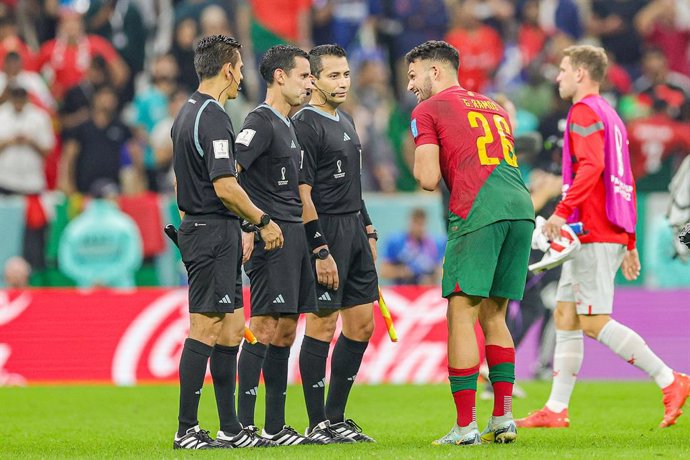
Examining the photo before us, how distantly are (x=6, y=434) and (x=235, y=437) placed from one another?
7.42 feet

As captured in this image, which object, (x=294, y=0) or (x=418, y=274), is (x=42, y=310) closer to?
(x=418, y=274)

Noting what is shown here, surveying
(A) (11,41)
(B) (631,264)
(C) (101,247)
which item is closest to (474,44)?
(C) (101,247)

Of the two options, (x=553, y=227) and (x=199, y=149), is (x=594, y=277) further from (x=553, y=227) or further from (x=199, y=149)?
(x=199, y=149)

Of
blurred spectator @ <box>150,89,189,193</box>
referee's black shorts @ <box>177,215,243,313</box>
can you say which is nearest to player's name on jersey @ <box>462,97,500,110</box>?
referee's black shorts @ <box>177,215,243,313</box>

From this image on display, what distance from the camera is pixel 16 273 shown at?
15578mm

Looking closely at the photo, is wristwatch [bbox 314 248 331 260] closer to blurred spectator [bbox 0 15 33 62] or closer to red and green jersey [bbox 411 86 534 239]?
red and green jersey [bbox 411 86 534 239]

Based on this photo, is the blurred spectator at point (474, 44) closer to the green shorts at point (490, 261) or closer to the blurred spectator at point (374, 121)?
the blurred spectator at point (374, 121)

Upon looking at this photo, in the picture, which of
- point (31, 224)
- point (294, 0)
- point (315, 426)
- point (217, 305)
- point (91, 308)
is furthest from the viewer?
point (294, 0)

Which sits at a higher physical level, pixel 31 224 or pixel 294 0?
pixel 294 0

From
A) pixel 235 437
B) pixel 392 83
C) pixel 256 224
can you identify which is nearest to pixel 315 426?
pixel 235 437

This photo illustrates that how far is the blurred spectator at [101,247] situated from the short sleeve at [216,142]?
26.5ft

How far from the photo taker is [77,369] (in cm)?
1467

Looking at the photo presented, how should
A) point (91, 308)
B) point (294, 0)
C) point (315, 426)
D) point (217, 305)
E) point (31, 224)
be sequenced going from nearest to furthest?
point (217, 305), point (315, 426), point (91, 308), point (31, 224), point (294, 0)

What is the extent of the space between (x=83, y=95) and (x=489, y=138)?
35.1 feet
